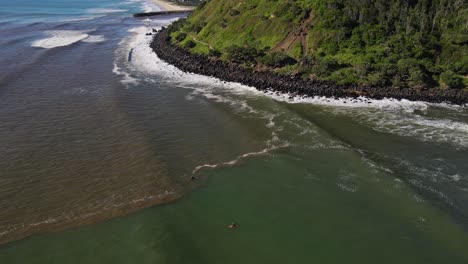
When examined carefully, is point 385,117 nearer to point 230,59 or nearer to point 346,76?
point 346,76

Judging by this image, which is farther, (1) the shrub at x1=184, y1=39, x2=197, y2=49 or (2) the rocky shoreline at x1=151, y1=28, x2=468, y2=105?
(1) the shrub at x1=184, y1=39, x2=197, y2=49

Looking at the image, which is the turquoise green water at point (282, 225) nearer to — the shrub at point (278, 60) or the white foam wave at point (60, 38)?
the shrub at point (278, 60)

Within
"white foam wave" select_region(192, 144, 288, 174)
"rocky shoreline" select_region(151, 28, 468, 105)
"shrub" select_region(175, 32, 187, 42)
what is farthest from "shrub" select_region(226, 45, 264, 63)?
"white foam wave" select_region(192, 144, 288, 174)

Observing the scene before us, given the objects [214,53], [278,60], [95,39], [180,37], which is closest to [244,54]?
[278,60]

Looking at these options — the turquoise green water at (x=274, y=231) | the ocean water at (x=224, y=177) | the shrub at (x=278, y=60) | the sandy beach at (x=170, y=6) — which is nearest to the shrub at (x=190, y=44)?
the shrub at (x=278, y=60)

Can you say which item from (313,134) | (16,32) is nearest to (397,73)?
(313,134)

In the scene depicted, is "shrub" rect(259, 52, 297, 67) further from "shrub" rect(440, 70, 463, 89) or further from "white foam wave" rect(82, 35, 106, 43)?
"white foam wave" rect(82, 35, 106, 43)
